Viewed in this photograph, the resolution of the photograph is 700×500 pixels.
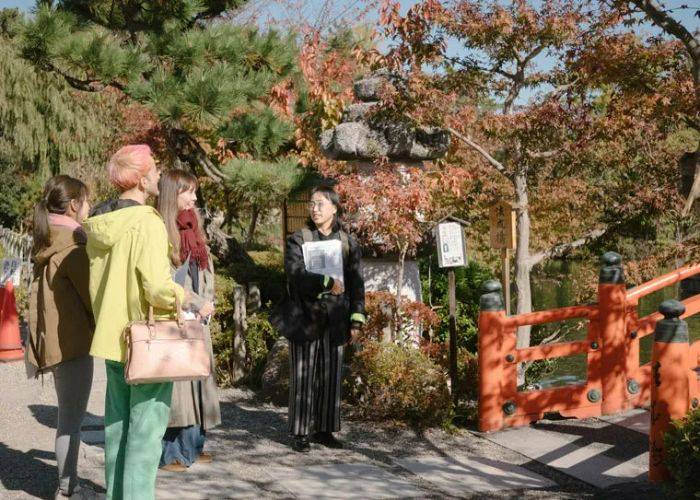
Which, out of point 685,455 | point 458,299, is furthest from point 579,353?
point 458,299

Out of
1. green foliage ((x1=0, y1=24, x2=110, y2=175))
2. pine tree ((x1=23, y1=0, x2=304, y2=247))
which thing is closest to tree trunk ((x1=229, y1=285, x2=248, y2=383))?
pine tree ((x1=23, y1=0, x2=304, y2=247))

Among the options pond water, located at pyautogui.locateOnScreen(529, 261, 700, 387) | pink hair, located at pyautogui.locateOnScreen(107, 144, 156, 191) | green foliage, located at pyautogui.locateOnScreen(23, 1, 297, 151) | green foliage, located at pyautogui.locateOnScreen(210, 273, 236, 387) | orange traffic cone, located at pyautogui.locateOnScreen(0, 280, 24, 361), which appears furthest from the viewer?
pond water, located at pyautogui.locateOnScreen(529, 261, 700, 387)

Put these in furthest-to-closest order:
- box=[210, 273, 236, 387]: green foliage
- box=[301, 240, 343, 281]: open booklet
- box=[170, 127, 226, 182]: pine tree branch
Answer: box=[170, 127, 226, 182]: pine tree branch → box=[210, 273, 236, 387]: green foliage → box=[301, 240, 343, 281]: open booklet

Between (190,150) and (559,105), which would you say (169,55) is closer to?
(190,150)

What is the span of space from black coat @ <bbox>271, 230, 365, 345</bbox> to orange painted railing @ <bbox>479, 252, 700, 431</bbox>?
3.28 feet

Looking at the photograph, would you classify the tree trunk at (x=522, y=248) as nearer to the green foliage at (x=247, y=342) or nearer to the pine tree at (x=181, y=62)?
the green foliage at (x=247, y=342)

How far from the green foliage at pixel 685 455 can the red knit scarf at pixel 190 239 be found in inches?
110

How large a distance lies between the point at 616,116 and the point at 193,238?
3.96 m

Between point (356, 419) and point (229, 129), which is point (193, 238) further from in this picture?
point (229, 129)

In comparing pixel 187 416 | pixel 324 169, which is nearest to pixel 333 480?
pixel 187 416

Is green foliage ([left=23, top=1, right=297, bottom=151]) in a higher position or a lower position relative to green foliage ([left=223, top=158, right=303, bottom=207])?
higher

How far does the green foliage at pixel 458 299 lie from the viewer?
8.34 meters

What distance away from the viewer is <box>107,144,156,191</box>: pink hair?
3.95 meters

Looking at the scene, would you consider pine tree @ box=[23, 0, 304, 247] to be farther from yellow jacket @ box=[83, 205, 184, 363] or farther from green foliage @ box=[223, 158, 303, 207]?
yellow jacket @ box=[83, 205, 184, 363]
